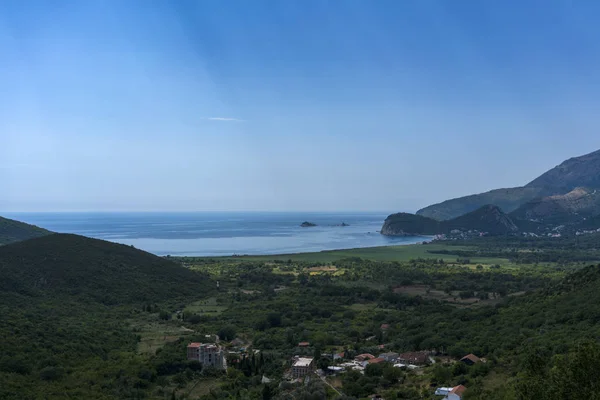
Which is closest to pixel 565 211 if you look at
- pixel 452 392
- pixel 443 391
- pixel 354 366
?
pixel 354 366

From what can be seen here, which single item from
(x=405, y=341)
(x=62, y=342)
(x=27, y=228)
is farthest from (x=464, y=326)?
(x=27, y=228)

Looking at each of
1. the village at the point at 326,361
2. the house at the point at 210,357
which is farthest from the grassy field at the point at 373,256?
the house at the point at 210,357

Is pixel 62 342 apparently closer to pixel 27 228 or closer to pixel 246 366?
pixel 246 366

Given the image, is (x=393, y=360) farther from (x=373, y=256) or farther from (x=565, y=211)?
(x=565, y=211)

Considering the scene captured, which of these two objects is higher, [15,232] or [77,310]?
[15,232]

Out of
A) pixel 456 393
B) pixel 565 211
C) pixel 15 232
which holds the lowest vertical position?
pixel 456 393

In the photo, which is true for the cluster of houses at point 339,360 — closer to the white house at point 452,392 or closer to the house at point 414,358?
the house at point 414,358
